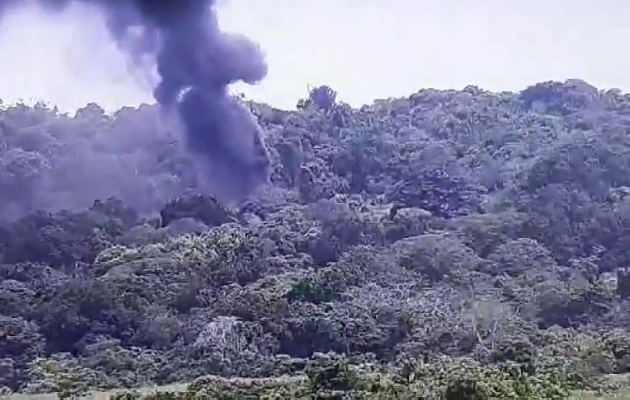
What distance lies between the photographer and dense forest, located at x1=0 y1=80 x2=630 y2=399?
77.2 feet

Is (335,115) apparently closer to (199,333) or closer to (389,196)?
(389,196)

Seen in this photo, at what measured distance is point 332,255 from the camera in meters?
36.3

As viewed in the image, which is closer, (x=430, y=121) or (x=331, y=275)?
(x=331, y=275)

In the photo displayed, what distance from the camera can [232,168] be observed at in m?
44.7

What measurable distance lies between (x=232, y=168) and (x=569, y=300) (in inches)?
759

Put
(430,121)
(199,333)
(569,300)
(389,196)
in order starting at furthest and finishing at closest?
(430,121) → (389,196) → (569,300) → (199,333)

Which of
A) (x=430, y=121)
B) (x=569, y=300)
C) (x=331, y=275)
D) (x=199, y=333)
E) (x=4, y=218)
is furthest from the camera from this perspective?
(x=430, y=121)

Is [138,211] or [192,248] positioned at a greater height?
[138,211]

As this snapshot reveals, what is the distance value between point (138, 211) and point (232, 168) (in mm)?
4075

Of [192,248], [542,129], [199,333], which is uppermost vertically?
[542,129]

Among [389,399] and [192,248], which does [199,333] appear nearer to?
[192,248]

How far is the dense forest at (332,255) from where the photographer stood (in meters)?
23.5

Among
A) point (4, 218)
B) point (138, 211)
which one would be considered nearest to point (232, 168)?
point (138, 211)

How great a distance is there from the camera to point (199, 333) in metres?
26.6
